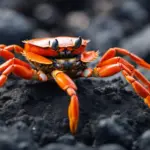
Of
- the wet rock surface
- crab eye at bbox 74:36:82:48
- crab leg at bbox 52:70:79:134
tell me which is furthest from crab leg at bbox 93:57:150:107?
crab leg at bbox 52:70:79:134

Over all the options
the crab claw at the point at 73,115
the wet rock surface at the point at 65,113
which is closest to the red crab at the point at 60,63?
the wet rock surface at the point at 65,113

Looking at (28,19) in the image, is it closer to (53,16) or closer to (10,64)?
(53,16)

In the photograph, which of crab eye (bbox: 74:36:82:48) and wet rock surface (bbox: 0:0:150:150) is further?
crab eye (bbox: 74:36:82:48)

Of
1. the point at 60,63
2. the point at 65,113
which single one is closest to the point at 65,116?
the point at 65,113

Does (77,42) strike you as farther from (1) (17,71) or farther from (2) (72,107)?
(2) (72,107)

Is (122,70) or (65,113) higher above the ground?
(122,70)

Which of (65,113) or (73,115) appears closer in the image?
(73,115)

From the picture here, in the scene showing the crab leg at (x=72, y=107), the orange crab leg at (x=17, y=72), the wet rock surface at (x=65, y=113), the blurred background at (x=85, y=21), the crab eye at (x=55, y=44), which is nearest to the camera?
the wet rock surface at (x=65, y=113)

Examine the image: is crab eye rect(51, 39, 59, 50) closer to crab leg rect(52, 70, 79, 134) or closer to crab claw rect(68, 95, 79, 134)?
crab leg rect(52, 70, 79, 134)

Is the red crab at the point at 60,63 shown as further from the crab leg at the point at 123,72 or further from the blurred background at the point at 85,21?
the blurred background at the point at 85,21
